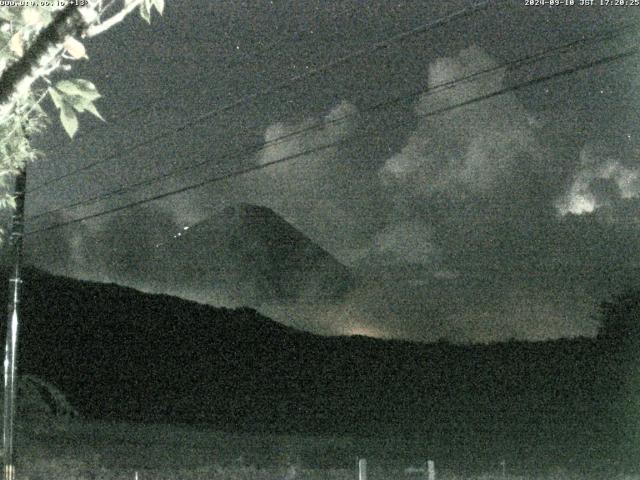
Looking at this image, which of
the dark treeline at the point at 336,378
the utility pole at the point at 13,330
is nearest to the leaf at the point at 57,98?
the utility pole at the point at 13,330

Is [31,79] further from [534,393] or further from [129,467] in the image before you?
[534,393]

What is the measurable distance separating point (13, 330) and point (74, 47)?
1409 centimetres

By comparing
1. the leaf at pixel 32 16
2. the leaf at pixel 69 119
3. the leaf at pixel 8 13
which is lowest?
the leaf at pixel 69 119

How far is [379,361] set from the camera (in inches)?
2183

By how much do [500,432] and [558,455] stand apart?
247 inches

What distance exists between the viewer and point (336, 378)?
52531 millimetres

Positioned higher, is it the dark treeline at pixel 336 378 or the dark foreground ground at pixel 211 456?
the dark treeline at pixel 336 378

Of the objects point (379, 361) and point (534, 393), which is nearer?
point (534, 393)

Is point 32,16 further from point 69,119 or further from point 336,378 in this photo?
point 336,378

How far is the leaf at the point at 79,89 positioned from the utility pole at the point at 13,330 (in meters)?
12.8

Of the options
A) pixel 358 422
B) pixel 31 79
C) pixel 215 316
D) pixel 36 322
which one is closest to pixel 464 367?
pixel 358 422

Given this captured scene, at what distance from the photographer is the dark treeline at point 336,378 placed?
38.0 m

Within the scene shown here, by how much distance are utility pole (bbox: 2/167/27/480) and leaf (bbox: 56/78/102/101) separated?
12.8 meters

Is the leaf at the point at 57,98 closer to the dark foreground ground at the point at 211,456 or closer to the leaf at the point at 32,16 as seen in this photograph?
the leaf at the point at 32,16
